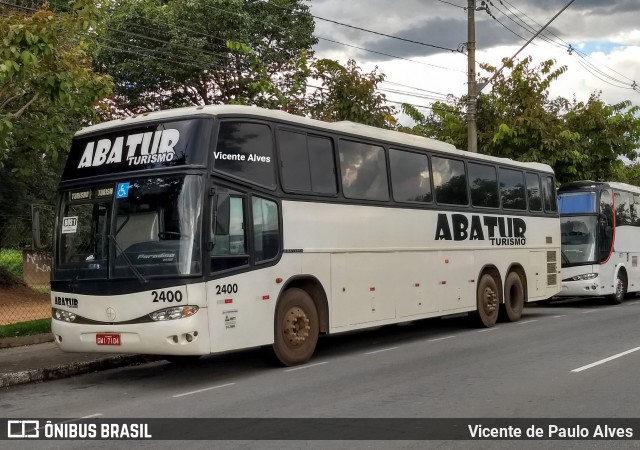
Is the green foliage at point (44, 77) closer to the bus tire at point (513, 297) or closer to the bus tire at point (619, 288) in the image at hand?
the bus tire at point (513, 297)

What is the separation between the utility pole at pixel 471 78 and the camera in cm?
2248

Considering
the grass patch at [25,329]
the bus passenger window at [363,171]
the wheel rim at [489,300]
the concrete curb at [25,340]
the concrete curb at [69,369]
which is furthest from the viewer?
the wheel rim at [489,300]

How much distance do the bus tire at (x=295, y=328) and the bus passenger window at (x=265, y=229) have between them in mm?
732

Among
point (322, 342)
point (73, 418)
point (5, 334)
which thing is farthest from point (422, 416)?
point (5, 334)

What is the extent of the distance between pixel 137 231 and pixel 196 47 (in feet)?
62.2

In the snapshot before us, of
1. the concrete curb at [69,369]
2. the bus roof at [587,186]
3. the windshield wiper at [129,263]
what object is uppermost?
the bus roof at [587,186]

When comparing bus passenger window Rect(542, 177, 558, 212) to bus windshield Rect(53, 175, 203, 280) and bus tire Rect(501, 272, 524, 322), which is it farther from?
bus windshield Rect(53, 175, 203, 280)

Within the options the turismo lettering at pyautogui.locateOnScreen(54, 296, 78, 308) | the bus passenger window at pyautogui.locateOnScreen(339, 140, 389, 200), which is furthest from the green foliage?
the bus passenger window at pyautogui.locateOnScreen(339, 140, 389, 200)

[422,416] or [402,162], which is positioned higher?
[402,162]

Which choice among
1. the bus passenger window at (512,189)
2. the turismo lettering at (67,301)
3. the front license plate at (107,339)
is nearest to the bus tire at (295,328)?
the front license plate at (107,339)

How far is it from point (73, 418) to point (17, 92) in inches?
242

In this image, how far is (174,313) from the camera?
9.68 metres

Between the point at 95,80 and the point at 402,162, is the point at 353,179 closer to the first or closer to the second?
the point at 402,162

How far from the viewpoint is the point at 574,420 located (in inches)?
302
